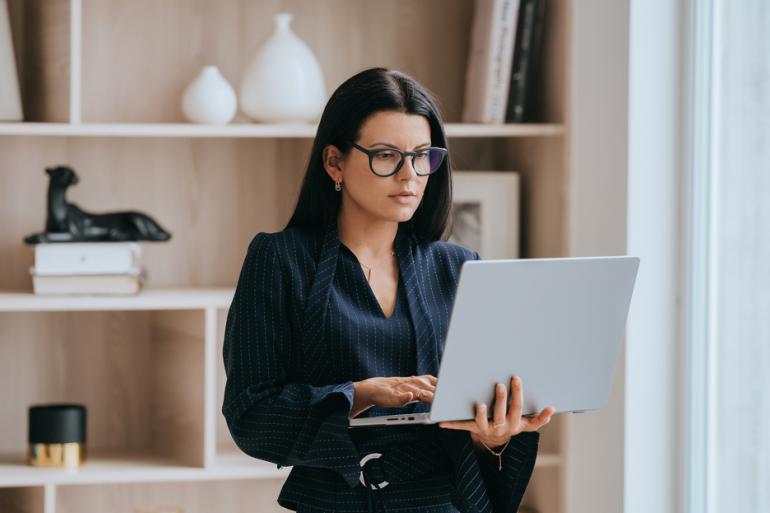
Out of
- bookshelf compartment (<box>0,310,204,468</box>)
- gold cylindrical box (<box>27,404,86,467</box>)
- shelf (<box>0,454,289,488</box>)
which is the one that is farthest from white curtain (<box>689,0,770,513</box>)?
gold cylindrical box (<box>27,404,86,467</box>)

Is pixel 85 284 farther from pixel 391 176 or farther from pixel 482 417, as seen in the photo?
pixel 482 417

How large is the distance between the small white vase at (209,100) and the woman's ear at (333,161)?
0.98 m

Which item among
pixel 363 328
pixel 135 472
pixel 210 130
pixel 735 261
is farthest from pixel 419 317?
pixel 135 472

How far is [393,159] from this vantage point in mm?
1351

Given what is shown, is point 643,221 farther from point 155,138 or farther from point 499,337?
point 155,138

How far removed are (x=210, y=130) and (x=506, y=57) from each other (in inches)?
26.6

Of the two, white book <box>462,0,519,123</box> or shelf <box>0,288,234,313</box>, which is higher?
white book <box>462,0,519,123</box>

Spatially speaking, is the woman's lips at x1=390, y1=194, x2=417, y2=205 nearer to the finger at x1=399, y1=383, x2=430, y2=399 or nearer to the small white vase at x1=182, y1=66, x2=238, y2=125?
the finger at x1=399, y1=383, x2=430, y2=399

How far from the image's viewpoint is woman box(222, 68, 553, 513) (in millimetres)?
1340

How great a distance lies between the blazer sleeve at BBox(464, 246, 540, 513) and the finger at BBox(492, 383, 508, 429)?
0.43ft

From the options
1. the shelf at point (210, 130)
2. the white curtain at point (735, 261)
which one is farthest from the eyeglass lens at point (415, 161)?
the shelf at point (210, 130)

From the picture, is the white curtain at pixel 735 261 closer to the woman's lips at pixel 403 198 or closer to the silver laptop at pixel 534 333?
the silver laptop at pixel 534 333

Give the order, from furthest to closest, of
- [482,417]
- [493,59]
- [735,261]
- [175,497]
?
[175,497], [493,59], [735,261], [482,417]

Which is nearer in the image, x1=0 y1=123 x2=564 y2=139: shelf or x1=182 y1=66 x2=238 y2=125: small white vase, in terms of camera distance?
x1=0 y1=123 x2=564 y2=139: shelf
